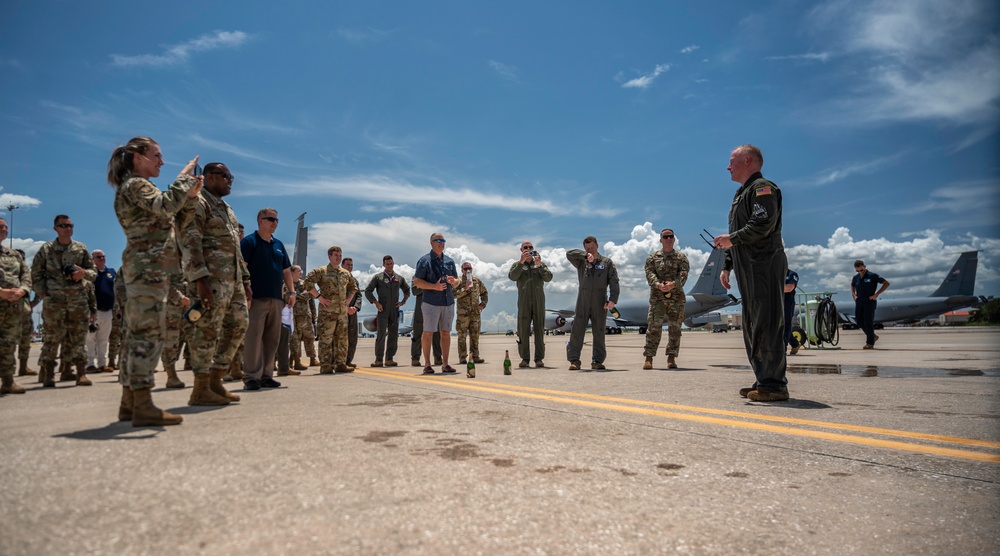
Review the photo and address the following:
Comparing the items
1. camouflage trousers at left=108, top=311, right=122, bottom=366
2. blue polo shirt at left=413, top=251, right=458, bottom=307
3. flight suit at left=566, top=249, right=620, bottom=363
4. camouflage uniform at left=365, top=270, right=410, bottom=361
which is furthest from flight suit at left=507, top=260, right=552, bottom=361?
camouflage trousers at left=108, top=311, right=122, bottom=366

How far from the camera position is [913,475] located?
2172 mm

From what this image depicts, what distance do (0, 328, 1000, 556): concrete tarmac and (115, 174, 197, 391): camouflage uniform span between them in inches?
16.4

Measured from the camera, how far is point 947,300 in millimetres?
47406

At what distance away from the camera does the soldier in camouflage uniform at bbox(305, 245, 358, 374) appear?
817 cm

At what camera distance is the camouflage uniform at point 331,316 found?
26.8ft

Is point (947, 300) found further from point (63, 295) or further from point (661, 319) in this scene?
point (63, 295)

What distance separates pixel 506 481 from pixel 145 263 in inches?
111

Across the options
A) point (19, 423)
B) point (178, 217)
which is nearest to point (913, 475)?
point (178, 217)

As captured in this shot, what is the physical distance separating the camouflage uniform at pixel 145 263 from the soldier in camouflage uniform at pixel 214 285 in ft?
2.00

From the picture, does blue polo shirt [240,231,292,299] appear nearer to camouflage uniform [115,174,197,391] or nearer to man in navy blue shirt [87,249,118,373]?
camouflage uniform [115,174,197,391]

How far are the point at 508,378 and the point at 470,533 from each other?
5145 mm

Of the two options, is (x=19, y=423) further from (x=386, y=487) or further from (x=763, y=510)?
(x=763, y=510)

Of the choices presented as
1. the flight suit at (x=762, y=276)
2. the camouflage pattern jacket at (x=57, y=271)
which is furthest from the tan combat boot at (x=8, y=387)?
the flight suit at (x=762, y=276)

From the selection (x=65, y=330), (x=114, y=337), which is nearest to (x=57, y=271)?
(x=65, y=330)
